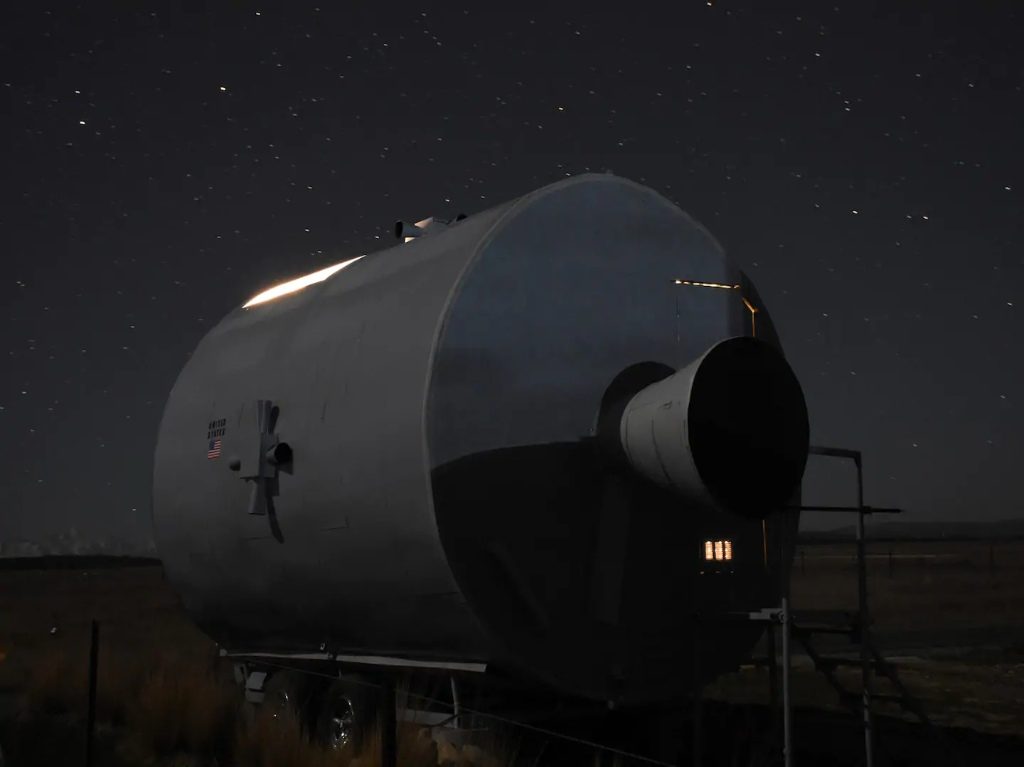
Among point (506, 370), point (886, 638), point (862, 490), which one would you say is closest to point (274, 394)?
point (506, 370)

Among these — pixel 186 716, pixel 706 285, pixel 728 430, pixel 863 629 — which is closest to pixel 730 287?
pixel 706 285

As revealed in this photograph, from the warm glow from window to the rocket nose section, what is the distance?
4.44 metres

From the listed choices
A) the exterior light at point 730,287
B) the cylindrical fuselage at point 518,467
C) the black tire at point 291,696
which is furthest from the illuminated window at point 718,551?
the black tire at point 291,696

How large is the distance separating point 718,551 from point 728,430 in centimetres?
153

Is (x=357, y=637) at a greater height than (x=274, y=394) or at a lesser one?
lesser

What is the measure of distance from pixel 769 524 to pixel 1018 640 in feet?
56.8

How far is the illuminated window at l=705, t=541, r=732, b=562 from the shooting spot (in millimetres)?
8930

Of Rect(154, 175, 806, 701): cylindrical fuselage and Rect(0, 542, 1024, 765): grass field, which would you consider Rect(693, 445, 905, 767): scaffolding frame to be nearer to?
Rect(154, 175, 806, 701): cylindrical fuselage

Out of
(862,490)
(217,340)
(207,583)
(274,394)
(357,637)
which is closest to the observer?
(862,490)

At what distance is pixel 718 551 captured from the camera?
8984 millimetres

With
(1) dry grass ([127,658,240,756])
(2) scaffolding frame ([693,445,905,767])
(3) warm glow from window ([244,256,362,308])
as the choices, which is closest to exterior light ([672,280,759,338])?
(2) scaffolding frame ([693,445,905,767])

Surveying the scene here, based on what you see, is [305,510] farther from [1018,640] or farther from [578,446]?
[1018,640]

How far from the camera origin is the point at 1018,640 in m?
24.1

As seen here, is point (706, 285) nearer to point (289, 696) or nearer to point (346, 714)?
point (346, 714)
